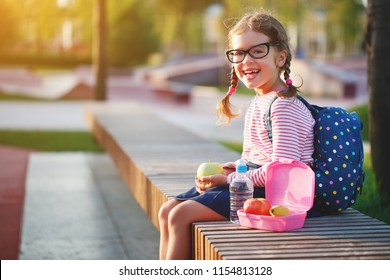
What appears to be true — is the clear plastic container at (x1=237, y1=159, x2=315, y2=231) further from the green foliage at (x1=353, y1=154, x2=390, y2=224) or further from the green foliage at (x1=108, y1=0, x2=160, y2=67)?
the green foliage at (x1=108, y1=0, x2=160, y2=67)

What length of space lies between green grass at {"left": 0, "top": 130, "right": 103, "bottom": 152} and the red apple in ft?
31.0

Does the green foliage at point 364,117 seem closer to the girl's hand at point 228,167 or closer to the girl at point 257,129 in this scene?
the girl's hand at point 228,167

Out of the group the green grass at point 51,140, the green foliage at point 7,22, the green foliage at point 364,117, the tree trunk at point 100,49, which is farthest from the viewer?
the green foliage at point 7,22

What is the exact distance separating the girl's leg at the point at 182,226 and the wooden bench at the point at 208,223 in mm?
58

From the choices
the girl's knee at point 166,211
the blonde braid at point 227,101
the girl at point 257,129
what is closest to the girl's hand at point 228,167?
the girl at point 257,129

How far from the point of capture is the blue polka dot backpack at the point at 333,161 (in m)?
4.27

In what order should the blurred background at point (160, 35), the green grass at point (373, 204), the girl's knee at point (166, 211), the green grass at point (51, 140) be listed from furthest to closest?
→ 1. the blurred background at point (160, 35)
2. the green grass at point (51, 140)
3. the green grass at point (373, 204)
4. the girl's knee at point (166, 211)

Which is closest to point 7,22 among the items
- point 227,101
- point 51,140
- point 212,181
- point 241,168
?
point 51,140

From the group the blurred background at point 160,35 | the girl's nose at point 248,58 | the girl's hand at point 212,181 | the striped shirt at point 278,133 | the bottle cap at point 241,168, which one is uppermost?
the girl's nose at point 248,58

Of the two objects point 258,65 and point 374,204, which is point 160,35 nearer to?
point 374,204

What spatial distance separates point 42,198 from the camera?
8.83 m

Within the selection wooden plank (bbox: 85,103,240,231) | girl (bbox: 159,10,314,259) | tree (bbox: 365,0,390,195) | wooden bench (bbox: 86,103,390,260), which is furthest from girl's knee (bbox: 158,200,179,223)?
tree (bbox: 365,0,390,195)

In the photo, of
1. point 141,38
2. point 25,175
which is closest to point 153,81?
point 141,38

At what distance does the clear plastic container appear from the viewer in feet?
12.8
